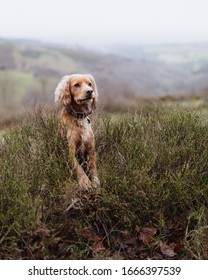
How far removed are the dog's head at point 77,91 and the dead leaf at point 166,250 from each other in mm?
1173

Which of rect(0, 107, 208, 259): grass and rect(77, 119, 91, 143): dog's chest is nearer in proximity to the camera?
rect(0, 107, 208, 259): grass

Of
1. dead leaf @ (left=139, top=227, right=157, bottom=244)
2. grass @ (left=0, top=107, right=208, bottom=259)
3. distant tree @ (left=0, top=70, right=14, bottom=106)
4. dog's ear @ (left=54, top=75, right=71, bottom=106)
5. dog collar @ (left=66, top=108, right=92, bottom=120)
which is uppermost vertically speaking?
dog's ear @ (left=54, top=75, right=71, bottom=106)

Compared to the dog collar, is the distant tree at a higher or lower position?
lower

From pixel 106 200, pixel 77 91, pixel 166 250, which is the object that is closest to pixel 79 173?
pixel 106 200

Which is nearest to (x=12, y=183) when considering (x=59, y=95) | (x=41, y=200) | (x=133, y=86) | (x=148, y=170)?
(x=41, y=200)

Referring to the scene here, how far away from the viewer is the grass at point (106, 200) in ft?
11.3

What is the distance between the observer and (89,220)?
146 inches

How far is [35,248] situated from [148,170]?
3.69ft

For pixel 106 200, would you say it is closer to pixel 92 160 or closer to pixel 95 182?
pixel 95 182

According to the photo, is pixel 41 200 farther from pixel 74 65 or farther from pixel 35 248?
pixel 74 65

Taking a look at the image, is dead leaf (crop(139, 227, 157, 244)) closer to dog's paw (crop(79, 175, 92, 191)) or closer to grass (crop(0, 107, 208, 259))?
grass (crop(0, 107, 208, 259))

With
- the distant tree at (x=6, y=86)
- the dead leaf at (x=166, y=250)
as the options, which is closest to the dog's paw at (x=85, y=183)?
the dead leaf at (x=166, y=250)

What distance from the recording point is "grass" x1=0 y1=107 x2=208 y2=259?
3.43 meters

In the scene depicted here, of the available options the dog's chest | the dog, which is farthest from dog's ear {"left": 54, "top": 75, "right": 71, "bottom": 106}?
the dog's chest
